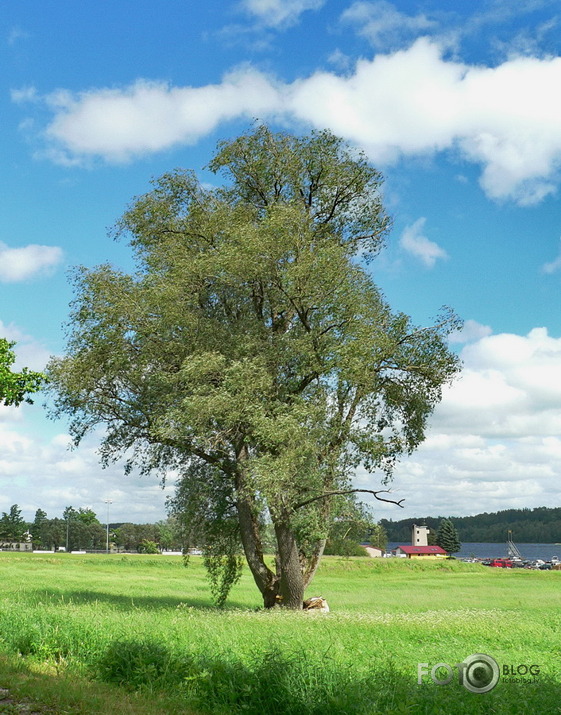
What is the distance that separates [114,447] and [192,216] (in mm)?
10713

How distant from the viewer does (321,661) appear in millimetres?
11391

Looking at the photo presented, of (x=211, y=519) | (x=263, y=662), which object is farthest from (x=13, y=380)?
(x=263, y=662)

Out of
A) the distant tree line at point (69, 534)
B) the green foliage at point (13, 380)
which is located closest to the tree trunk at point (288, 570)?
the green foliage at point (13, 380)

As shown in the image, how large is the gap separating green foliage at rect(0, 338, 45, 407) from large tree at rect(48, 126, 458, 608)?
7311 millimetres

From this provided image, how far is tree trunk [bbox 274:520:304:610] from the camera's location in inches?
1067

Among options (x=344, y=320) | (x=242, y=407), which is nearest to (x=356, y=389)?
(x=344, y=320)

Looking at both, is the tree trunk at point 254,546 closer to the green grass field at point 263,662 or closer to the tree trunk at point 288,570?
the tree trunk at point 288,570

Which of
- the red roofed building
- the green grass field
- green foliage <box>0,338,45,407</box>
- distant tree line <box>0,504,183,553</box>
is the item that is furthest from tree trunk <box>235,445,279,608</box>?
distant tree line <box>0,504,183,553</box>

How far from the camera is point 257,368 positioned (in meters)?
25.3

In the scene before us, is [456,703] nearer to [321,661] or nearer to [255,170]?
[321,661]

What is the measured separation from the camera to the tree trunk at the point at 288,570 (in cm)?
2709

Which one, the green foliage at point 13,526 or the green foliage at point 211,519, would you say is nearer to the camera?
the green foliage at point 211,519

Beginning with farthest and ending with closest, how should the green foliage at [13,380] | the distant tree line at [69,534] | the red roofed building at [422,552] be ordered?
the distant tree line at [69,534], the red roofed building at [422,552], the green foliage at [13,380]

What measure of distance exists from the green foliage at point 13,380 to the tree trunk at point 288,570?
610 inches
